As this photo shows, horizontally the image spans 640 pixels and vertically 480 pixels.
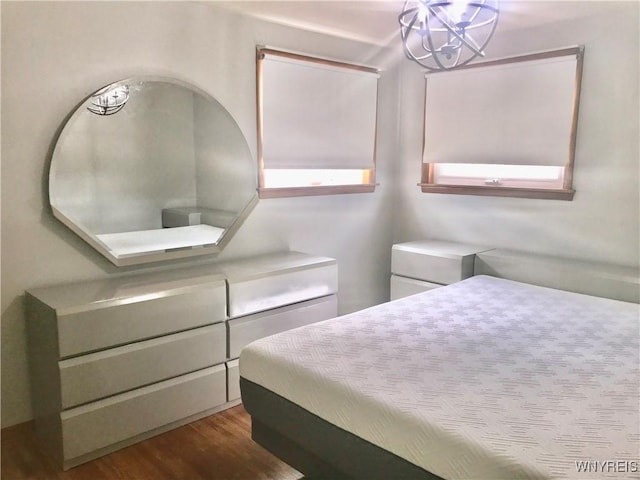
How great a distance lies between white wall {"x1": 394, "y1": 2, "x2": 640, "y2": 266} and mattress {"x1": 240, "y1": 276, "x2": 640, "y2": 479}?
625mm

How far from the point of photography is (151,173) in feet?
9.27

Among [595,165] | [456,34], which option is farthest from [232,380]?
[595,165]

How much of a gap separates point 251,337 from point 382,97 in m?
2.21

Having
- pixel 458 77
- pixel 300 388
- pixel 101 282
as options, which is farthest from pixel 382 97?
pixel 300 388

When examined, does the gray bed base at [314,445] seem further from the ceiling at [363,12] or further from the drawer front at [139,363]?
the ceiling at [363,12]

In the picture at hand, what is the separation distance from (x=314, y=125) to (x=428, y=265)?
1.25 meters

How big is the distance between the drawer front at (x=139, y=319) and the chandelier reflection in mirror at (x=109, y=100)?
996mm

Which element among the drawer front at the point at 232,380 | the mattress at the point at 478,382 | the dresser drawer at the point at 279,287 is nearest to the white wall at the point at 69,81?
the dresser drawer at the point at 279,287

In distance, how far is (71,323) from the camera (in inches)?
84.7

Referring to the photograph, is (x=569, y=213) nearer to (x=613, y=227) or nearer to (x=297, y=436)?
(x=613, y=227)

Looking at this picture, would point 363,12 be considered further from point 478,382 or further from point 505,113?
point 478,382

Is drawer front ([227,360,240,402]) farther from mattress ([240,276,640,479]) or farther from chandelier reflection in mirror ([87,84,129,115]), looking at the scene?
chandelier reflection in mirror ([87,84,129,115])

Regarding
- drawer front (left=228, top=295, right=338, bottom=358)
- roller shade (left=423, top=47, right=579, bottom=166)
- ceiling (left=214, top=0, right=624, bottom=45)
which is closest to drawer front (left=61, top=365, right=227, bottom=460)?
drawer front (left=228, top=295, right=338, bottom=358)

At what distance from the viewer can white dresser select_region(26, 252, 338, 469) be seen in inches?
86.6
